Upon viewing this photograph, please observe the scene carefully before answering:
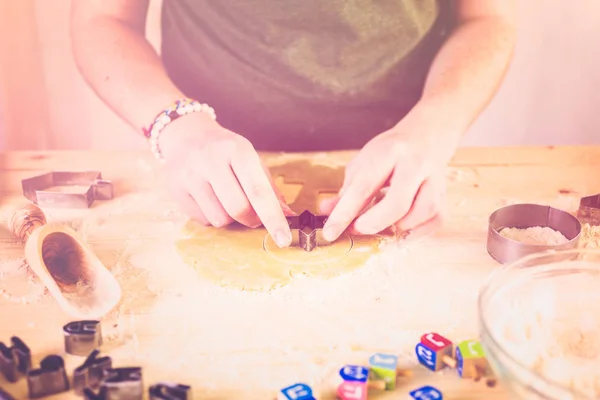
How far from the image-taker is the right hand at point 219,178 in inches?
29.1

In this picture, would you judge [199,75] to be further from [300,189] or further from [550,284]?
[550,284]

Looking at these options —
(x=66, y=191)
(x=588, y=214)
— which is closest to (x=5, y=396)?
(x=66, y=191)

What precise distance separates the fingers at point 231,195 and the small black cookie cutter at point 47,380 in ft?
0.96

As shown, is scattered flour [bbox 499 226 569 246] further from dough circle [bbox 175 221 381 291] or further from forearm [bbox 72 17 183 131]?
forearm [bbox 72 17 183 131]

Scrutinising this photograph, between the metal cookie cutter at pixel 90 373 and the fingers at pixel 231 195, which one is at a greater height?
the fingers at pixel 231 195

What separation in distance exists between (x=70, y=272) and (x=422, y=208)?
42 centimetres

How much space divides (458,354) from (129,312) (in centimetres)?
32

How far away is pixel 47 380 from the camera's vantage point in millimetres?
510

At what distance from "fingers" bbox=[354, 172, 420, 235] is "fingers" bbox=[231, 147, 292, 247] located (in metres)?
0.09

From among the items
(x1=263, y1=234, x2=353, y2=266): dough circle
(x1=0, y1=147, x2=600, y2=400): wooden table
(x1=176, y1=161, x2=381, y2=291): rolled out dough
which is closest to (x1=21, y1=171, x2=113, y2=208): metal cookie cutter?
(x1=0, y1=147, x2=600, y2=400): wooden table

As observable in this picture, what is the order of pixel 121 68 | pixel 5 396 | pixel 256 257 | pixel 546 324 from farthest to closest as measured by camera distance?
1. pixel 121 68
2. pixel 256 257
3. pixel 546 324
4. pixel 5 396

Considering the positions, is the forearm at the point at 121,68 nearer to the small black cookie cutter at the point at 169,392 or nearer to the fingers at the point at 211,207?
the fingers at the point at 211,207

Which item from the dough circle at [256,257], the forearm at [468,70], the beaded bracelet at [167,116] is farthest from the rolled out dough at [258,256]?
the forearm at [468,70]

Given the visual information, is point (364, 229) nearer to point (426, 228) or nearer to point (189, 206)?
point (426, 228)
